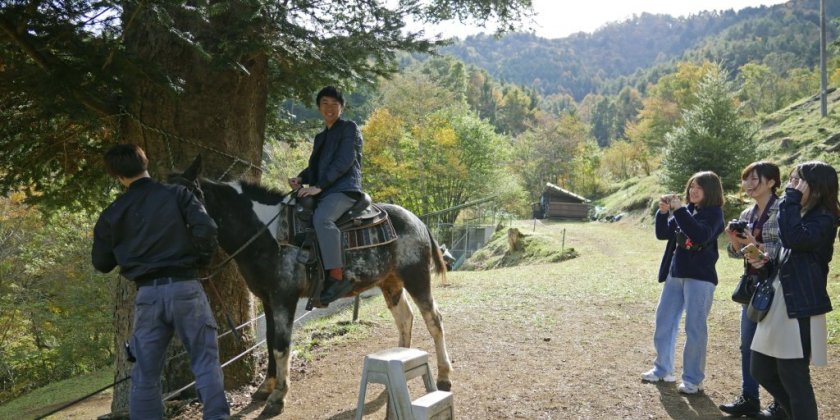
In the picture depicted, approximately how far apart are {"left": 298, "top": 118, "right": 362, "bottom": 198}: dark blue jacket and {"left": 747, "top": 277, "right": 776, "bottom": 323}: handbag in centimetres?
348

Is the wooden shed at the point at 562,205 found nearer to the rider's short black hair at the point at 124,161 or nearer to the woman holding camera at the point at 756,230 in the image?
the woman holding camera at the point at 756,230

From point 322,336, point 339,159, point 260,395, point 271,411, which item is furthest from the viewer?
point 322,336

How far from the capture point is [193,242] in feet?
13.2

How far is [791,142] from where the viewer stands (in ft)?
111

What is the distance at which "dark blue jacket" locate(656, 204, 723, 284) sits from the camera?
17.2 feet

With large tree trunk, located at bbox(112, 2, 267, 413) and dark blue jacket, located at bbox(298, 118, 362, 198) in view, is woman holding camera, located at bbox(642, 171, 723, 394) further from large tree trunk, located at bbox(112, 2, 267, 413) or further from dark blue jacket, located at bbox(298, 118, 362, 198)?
large tree trunk, located at bbox(112, 2, 267, 413)

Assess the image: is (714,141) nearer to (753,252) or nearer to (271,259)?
(753,252)

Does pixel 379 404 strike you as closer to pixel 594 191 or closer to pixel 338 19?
pixel 338 19

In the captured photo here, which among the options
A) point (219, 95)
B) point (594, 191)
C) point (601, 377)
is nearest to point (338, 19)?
point (219, 95)

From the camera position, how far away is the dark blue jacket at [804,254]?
3.77m

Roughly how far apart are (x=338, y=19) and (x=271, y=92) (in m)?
1.70

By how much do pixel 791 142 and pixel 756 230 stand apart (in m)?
35.0

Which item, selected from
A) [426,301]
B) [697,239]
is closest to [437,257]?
[426,301]

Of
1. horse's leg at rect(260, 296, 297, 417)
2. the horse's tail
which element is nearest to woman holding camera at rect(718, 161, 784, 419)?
the horse's tail
